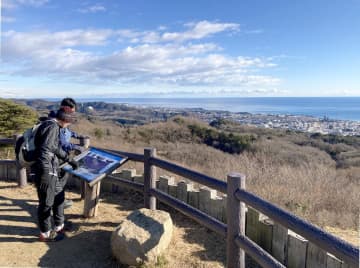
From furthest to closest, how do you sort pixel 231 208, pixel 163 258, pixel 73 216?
1. pixel 73 216
2. pixel 163 258
3. pixel 231 208

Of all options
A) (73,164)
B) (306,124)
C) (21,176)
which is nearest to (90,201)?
(73,164)

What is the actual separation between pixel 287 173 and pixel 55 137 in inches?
213

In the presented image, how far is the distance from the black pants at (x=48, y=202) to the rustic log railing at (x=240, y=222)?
1.26 meters

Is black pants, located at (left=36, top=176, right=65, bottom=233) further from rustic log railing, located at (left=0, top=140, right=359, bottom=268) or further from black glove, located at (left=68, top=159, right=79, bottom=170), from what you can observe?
rustic log railing, located at (left=0, top=140, right=359, bottom=268)

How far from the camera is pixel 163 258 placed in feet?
12.6

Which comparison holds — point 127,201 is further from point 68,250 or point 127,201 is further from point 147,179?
point 68,250

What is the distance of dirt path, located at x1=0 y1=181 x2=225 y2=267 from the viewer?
3.94m

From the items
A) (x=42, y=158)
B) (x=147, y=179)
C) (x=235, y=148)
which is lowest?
(x=235, y=148)

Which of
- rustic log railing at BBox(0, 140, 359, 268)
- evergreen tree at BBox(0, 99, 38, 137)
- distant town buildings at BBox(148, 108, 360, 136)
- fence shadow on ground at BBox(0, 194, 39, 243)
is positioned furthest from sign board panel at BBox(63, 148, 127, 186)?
distant town buildings at BBox(148, 108, 360, 136)

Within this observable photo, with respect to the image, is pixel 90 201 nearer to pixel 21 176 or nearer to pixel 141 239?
pixel 141 239

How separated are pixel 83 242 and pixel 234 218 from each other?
6.95 ft

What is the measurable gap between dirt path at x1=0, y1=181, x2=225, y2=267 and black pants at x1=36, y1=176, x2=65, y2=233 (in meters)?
0.25

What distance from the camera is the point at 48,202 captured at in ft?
13.9

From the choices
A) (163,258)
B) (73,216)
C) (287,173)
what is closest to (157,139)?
(287,173)
